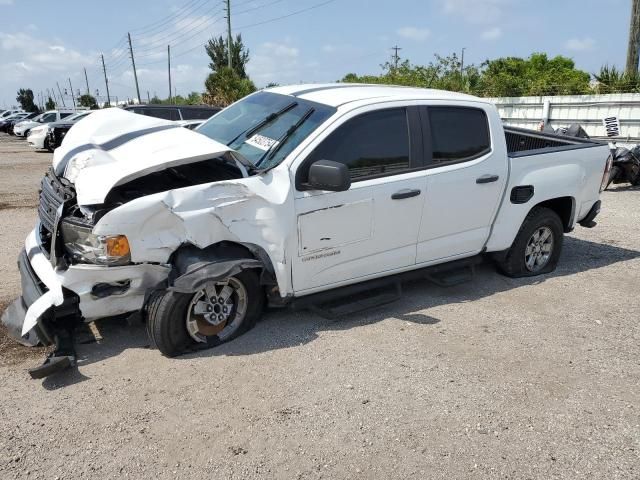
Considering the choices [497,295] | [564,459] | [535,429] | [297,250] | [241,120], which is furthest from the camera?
[497,295]

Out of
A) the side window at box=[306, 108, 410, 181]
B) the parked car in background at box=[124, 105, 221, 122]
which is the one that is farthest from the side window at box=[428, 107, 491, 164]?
the parked car in background at box=[124, 105, 221, 122]

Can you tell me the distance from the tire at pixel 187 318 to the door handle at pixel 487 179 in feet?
7.22

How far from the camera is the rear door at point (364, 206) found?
3.89m

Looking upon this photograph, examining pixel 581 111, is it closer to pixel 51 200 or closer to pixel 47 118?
pixel 51 200

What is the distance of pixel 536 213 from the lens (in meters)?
5.35

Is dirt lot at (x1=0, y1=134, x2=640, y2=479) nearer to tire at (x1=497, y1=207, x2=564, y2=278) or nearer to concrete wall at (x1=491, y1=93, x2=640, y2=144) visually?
tire at (x1=497, y1=207, x2=564, y2=278)

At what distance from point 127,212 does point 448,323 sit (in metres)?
2.73

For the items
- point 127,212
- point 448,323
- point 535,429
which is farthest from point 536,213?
point 127,212

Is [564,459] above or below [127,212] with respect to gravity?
below

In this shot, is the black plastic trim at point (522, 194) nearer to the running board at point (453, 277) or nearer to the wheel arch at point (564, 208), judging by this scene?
the wheel arch at point (564, 208)

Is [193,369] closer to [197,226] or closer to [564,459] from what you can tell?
[197,226]

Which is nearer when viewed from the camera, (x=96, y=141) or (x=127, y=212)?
(x=127, y=212)

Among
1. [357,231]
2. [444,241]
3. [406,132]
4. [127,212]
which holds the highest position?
[406,132]

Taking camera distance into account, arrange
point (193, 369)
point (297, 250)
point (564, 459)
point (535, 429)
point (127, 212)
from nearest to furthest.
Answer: point (564, 459), point (535, 429), point (127, 212), point (193, 369), point (297, 250)
